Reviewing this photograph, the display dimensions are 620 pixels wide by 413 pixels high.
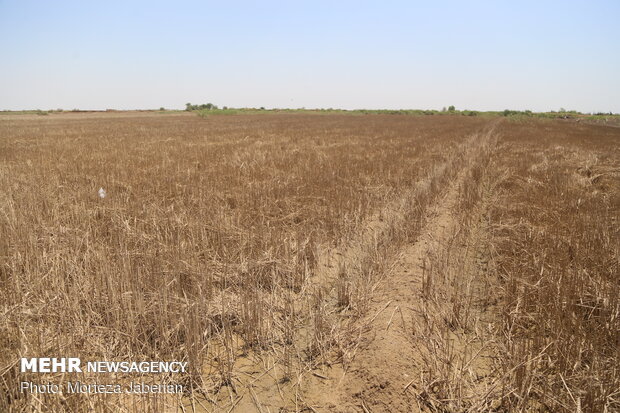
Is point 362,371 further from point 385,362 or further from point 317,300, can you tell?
point 317,300

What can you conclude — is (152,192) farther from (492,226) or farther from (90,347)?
(492,226)

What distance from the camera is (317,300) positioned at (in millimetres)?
3025

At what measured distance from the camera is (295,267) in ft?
11.5

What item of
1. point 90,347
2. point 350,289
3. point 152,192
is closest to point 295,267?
point 350,289

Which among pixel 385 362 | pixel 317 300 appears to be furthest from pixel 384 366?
pixel 317 300

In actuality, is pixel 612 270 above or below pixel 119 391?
above

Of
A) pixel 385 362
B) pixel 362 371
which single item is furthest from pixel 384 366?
pixel 362 371

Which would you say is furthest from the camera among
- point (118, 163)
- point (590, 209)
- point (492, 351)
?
point (118, 163)

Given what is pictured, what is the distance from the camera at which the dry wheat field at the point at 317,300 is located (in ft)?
6.68

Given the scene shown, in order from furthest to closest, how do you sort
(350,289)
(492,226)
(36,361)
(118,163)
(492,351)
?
1. (118,163)
2. (492,226)
3. (350,289)
4. (492,351)
5. (36,361)

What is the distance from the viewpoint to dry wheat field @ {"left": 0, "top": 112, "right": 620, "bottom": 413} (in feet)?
6.68

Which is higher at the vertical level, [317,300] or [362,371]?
[317,300]

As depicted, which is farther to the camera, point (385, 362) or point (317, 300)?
point (317, 300)

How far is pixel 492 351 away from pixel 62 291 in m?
3.59
